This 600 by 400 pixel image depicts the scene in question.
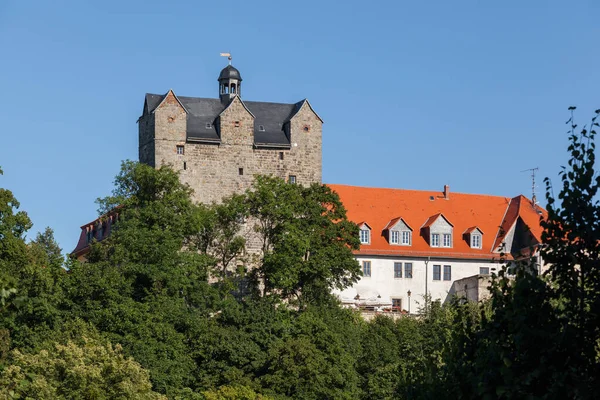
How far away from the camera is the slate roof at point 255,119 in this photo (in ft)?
242

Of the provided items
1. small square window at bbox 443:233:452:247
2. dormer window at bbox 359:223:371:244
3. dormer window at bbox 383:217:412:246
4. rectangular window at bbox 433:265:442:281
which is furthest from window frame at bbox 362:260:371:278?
small square window at bbox 443:233:452:247

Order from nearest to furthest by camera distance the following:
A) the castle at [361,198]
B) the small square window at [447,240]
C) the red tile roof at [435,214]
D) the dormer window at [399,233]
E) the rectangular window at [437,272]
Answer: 1. the castle at [361,198]
2. the rectangular window at [437,272]
3. the red tile roof at [435,214]
4. the dormer window at [399,233]
5. the small square window at [447,240]

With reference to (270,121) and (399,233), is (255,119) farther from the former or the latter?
(399,233)

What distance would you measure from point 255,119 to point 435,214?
43.7 ft

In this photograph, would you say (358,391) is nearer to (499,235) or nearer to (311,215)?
(311,215)

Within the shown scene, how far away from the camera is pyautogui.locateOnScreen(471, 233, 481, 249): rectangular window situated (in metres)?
80.7

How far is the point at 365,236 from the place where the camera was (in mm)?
79188

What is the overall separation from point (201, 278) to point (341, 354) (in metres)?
8.59

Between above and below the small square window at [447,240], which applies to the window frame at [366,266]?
below

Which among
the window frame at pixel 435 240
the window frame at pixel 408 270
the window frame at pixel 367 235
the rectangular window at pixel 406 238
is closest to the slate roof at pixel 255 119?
the window frame at pixel 367 235

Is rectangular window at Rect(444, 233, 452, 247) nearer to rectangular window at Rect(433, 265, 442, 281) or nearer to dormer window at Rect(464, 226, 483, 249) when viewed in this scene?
dormer window at Rect(464, 226, 483, 249)

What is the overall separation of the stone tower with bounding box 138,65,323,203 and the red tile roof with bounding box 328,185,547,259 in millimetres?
6788

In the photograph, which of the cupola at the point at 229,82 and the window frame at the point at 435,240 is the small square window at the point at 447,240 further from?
the cupola at the point at 229,82

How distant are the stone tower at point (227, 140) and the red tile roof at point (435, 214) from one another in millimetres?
6788
